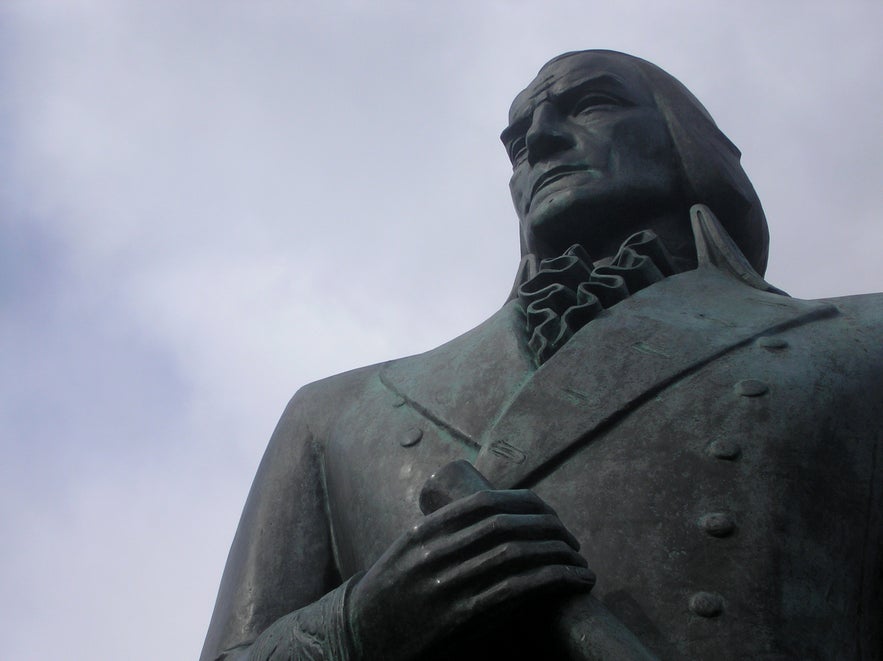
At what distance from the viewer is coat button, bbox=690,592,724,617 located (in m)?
4.24

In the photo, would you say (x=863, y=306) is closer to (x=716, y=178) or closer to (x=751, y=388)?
(x=751, y=388)

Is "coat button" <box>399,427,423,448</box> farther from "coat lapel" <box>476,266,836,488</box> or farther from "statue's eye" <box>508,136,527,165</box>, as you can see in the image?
"statue's eye" <box>508,136,527,165</box>

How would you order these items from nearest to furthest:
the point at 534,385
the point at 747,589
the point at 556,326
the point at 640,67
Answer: the point at 747,589
the point at 534,385
the point at 556,326
the point at 640,67

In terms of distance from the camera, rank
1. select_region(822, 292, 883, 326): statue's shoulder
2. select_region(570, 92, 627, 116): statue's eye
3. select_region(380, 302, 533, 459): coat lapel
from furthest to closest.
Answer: select_region(570, 92, 627, 116): statue's eye → select_region(822, 292, 883, 326): statue's shoulder → select_region(380, 302, 533, 459): coat lapel

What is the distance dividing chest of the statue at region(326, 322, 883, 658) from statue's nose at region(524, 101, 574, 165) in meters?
1.79

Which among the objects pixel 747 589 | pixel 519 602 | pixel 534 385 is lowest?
pixel 747 589

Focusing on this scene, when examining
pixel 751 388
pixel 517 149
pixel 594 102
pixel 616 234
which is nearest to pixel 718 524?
pixel 751 388

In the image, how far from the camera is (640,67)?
7.04 metres

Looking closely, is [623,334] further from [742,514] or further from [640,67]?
[640,67]

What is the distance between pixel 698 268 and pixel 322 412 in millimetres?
1718

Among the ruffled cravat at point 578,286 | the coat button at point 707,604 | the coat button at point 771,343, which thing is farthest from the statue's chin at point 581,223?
the coat button at point 707,604

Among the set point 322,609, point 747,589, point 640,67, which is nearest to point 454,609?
point 322,609

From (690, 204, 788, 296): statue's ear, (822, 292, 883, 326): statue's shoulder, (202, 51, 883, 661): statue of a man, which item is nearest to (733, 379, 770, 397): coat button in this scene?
(202, 51, 883, 661): statue of a man

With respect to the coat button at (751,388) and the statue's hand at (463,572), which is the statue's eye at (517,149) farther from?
the statue's hand at (463,572)
